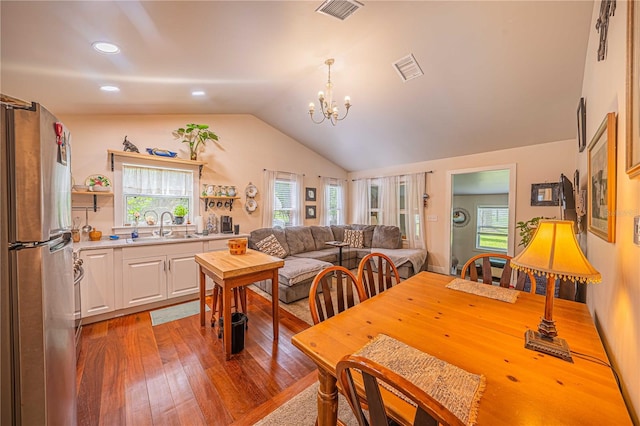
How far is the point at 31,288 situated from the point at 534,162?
5.28 metres

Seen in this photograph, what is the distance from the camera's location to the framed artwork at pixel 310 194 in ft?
18.2

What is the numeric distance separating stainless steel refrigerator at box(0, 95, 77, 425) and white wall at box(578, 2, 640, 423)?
2036 mm

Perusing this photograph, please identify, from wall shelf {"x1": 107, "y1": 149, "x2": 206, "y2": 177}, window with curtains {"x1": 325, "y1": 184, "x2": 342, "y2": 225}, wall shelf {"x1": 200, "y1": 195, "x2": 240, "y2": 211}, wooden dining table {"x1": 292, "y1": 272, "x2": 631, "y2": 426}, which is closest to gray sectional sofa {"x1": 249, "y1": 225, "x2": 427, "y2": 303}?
window with curtains {"x1": 325, "y1": 184, "x2": 342, "y2": 225}

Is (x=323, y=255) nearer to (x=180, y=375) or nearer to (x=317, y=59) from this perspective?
(x=180, y=375)

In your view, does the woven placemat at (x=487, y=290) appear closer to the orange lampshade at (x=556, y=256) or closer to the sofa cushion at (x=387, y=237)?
the orange lampshade at (x=556, y=256)

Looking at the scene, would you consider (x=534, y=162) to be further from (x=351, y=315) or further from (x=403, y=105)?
(x=351, y=315)

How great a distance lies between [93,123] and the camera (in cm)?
318

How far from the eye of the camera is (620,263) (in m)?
1.04

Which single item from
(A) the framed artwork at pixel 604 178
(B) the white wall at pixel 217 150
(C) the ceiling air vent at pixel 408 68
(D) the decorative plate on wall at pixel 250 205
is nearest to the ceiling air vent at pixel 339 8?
(C) the ceiling air vent at pixel 408 68

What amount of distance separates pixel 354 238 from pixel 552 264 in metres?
4.23

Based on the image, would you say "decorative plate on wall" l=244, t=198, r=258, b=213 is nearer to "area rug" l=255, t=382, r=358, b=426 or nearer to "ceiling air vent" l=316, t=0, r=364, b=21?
"ceiling air vent" l=316, t=0, r=364, b=21

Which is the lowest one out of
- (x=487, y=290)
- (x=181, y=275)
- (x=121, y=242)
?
(x=181, y=275)

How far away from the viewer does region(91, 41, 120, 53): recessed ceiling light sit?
1920 millimetres

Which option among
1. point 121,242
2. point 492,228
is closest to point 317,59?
point 121,242
